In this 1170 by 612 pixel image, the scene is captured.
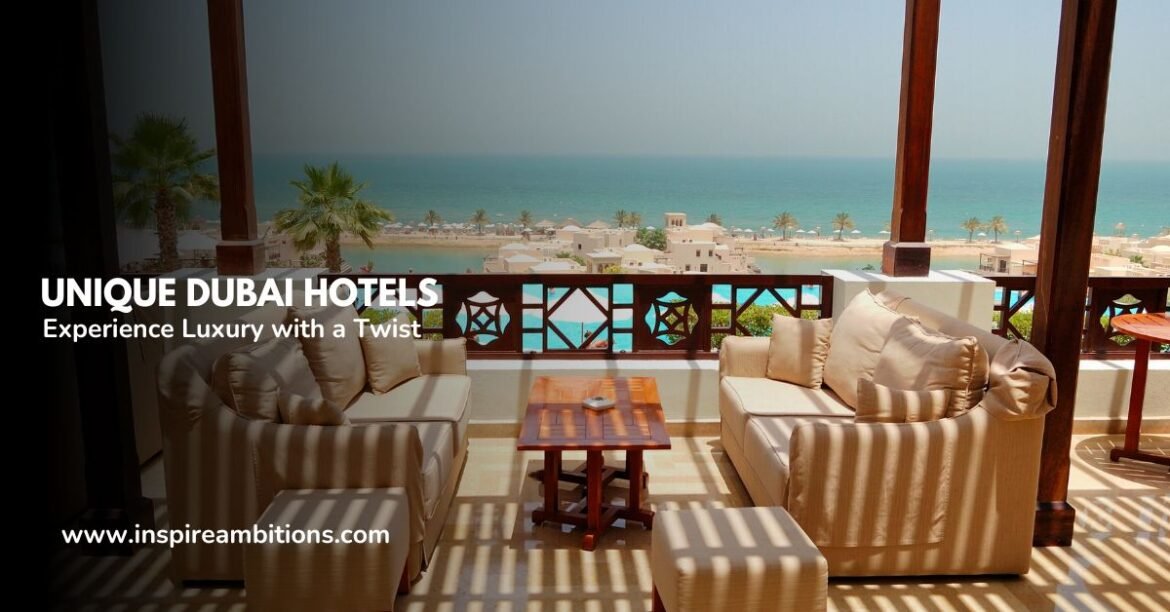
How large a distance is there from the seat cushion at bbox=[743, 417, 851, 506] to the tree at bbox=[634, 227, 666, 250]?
33.3m

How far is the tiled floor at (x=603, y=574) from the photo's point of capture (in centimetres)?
294

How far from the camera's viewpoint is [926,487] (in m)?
3.01

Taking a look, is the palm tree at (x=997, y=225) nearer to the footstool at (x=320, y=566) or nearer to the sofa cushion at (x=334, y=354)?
the sofa cushion at (x=334, y=354)

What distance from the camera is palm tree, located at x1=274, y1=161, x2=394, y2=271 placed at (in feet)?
49.9

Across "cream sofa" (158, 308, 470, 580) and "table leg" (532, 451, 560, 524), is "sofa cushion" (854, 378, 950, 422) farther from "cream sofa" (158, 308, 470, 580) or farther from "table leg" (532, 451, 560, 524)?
"cream sofa" (158, 308, 470, 580)

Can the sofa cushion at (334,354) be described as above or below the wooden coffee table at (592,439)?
above

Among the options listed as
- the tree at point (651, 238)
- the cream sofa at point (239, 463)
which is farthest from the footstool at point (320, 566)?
the tree at point (651, 238)

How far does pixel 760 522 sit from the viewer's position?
8.80 feet

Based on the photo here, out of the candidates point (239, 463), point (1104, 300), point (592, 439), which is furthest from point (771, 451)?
point (1104, 300)

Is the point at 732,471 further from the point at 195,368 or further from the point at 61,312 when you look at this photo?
the point at 61,312

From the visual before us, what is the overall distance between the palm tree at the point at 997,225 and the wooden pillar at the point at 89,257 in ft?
128

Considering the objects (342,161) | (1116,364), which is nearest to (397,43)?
(342,161)

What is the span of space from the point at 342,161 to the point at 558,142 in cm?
884

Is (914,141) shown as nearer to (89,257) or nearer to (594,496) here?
(594,496)
